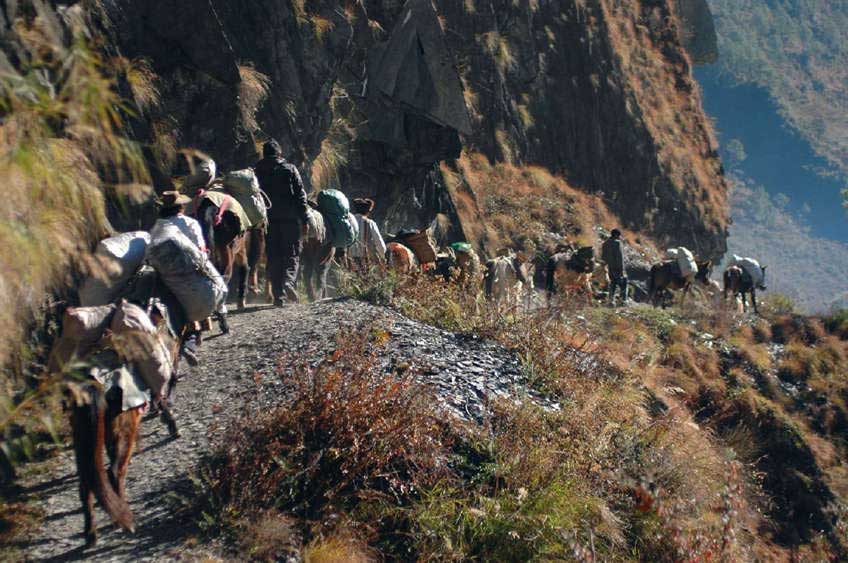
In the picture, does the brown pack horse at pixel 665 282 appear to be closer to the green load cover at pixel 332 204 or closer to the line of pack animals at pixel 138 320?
the green load cover at pixel 332 204

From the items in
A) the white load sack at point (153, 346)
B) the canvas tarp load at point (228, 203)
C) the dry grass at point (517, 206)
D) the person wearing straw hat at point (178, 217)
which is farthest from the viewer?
the dry grass at point (517, 206)

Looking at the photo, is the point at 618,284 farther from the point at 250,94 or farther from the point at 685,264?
the point at 250,94

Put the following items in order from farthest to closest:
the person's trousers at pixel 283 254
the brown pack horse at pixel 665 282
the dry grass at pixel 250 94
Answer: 1. the brown pack horse at pixel 665 282
2. the dry grass at pixel 250 94
3. the person's trousers at pixel 283 254

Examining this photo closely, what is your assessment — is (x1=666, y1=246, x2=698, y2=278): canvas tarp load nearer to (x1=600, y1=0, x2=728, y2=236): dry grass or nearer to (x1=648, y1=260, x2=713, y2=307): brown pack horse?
(x1=648, y1=260, x2=713, y2=307): brown pack horse

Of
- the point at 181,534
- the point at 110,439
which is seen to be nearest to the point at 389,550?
the point at 181,534

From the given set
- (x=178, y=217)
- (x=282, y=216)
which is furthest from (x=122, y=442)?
(x=282, y=216)

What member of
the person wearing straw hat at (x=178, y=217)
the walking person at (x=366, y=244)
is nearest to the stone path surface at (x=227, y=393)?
the person wearing straw hat at (x=178, y=217)

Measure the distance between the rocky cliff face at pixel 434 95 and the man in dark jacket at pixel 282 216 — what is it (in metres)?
1.40

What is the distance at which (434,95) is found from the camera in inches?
821

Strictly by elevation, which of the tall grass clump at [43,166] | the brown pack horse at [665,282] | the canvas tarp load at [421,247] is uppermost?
the tall grass clump at [43,166]

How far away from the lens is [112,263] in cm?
544

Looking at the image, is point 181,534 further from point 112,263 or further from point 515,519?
point 515,519

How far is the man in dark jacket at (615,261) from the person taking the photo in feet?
65.7

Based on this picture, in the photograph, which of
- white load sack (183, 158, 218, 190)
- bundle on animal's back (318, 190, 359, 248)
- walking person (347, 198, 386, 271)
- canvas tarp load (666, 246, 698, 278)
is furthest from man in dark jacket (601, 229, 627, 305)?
white load sack (183, 158, 218, 190)
